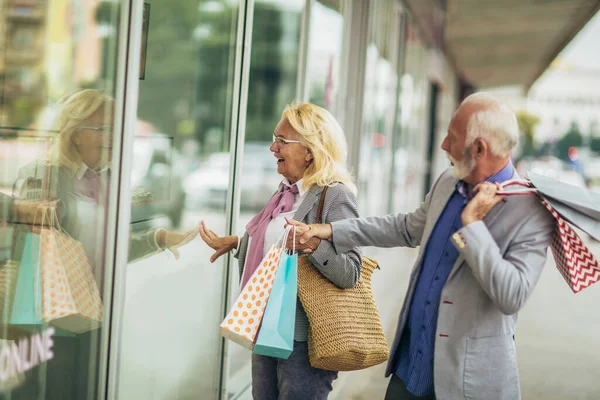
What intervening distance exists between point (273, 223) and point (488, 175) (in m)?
0.96

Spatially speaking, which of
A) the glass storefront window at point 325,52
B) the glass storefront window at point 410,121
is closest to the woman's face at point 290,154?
the glass storefront window at point 325,52

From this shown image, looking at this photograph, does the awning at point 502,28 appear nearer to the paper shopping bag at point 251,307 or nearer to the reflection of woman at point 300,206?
the reflection of woman at point 300,206

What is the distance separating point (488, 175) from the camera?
7.59ft

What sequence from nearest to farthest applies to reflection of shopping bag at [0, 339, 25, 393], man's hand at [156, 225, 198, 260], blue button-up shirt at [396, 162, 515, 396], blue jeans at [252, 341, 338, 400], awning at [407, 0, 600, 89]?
reflection of shopping bag at [0, 339, 25, 393], blue button-up shirt at [396, 162, 515, 396], blue jeans at [252, 341, 338, 400], man's hand at [156, 225, 198, 260], awning at [407, 0, 600, 89]

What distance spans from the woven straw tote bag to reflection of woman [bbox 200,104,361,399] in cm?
7

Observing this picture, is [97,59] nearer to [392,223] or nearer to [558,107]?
[392,223]

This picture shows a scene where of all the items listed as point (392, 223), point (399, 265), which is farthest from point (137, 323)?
point (399, 265)

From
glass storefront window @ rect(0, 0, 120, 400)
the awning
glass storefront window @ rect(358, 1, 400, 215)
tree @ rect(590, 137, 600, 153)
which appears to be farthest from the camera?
tree @ rect(590, 137, 600, 153)

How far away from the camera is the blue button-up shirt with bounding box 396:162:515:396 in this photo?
2377 mm

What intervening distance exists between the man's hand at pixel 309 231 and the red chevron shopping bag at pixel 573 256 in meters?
Answer: 0.82

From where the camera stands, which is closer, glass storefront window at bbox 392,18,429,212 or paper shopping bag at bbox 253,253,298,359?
paper shopping bag at bbox 253,253,298,359

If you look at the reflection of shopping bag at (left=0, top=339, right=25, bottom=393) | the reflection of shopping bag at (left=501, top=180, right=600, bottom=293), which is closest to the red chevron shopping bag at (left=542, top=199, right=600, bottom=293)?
the reflection of shopping bag at (left=501, top=180, right=600, bottom=293)

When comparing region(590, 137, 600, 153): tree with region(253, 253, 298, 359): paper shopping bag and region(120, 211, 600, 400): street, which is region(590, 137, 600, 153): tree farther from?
region(253, 253, 298, 359): paper shopping bag

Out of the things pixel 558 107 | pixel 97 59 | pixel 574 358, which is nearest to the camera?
pixel 97 59
